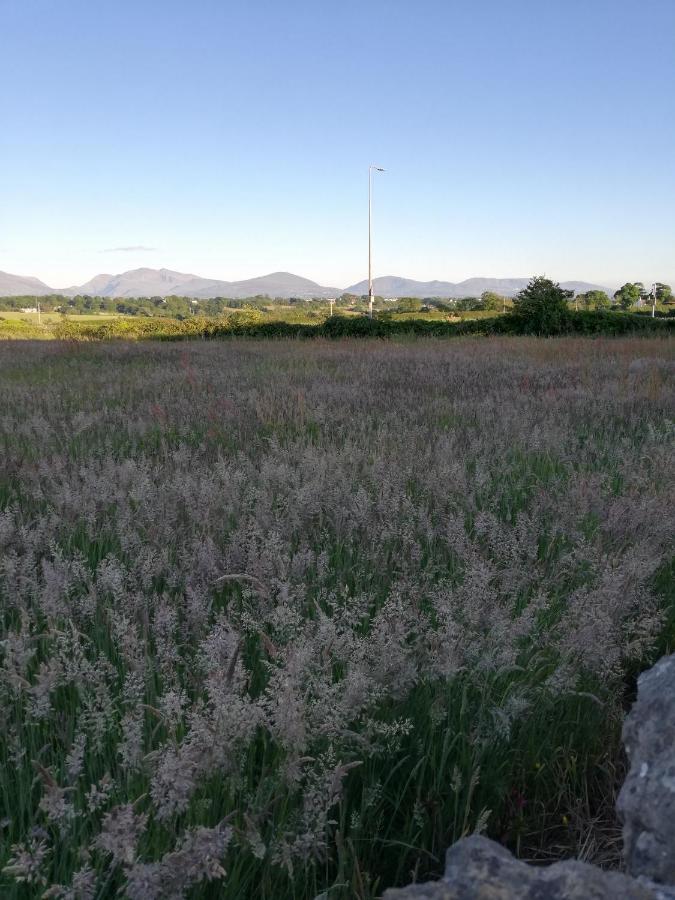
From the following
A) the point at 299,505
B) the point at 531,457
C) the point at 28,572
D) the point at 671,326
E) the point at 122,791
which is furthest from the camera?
the point at 671,326

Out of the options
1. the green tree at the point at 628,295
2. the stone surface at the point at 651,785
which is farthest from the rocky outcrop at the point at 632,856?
the green tree at the point at 628,295

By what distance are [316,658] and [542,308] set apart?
2747cm

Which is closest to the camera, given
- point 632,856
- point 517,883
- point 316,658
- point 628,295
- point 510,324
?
point 517,883

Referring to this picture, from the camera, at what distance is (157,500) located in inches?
147

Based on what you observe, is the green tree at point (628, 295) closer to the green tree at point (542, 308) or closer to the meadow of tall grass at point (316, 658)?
the green tree at point (542, 308)

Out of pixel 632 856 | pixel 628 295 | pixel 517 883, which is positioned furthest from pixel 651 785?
pixel 628 295

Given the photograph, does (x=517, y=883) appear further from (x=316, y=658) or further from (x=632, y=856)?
(x=316, y=658)

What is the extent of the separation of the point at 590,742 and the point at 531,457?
11.0ft

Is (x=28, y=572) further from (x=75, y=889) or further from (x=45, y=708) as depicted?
(x=75, y=889)

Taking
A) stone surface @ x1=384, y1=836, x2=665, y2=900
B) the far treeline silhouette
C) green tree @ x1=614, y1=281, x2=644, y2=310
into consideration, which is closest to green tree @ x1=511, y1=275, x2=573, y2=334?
the far treeline silhouette

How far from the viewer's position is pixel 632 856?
1224 mm

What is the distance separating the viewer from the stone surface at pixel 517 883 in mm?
955

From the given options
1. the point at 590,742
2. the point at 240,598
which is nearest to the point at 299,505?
the point at 240,598

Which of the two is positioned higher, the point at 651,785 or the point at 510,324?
the point at 510,324
